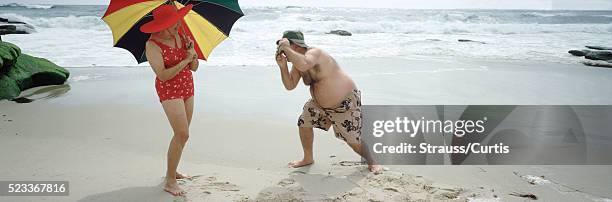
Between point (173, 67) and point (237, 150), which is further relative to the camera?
point (237, 150)

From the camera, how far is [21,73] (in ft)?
23.6

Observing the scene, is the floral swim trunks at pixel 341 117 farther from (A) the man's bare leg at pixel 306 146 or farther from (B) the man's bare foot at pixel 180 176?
→ (B) the man's bare foot at pixel 180 176

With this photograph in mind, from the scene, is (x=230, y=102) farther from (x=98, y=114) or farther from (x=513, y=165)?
(x=513, y=165)

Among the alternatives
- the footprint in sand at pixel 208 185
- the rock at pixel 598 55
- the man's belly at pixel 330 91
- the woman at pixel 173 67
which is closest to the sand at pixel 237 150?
the footprint in sand at pixel 208 185

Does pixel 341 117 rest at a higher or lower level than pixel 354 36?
higher

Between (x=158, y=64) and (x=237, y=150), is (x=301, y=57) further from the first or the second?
(x=237, y=150)

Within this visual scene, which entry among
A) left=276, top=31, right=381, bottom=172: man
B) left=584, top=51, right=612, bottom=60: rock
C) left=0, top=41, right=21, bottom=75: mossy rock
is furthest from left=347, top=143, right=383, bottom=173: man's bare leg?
left=584, top=51, right=612, bottom=60: rock

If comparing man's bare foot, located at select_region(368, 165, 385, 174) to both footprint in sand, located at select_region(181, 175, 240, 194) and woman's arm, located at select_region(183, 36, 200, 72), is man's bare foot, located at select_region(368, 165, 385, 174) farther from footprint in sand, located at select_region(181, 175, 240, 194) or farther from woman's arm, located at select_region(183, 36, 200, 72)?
woman's arm, located at select_region(183, 36, 200, 72)

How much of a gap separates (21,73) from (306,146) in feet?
17.2

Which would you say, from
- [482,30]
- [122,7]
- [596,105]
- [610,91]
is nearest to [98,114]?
[122,7]

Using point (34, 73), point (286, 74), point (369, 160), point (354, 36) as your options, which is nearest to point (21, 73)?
point (34, 73)

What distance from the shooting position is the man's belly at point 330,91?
153 inches

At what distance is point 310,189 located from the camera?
3666mm

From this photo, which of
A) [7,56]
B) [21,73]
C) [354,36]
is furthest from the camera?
[354,36]
